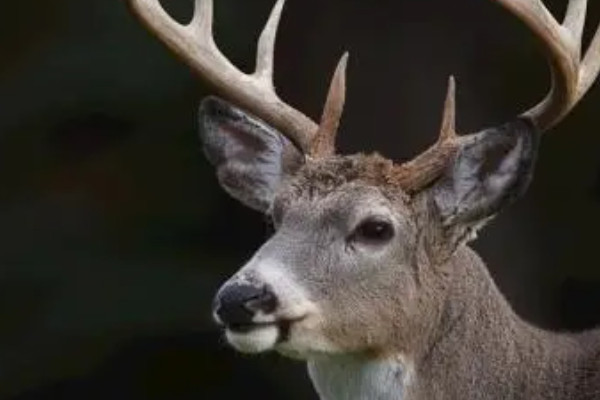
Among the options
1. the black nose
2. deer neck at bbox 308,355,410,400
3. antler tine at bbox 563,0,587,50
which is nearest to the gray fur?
deer neck at bbox 308,355,410,400

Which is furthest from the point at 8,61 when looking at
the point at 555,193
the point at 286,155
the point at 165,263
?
the point at 286,155

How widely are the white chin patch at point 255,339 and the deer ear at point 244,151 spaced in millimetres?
656

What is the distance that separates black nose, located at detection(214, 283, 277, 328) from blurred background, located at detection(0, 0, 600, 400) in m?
3.06

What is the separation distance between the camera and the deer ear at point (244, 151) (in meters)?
6.59

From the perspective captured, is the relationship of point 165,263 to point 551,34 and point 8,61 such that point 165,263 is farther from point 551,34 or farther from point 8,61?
point 551,34

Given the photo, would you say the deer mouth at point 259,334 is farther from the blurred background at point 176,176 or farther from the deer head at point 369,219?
the blurred background at point 176,176

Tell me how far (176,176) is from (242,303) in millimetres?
3419

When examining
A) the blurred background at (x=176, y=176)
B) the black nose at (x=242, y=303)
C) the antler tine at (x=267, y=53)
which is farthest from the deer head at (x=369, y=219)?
the blurred background at (x=176, y=176)

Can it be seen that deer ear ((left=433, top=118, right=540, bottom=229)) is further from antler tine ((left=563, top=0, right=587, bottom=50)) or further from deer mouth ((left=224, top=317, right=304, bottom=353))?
deer mouth ((left=224, top=317, right=304, bottom=353))

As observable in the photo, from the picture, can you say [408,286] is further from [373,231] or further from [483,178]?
[483,178]

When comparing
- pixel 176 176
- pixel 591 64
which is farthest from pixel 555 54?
pixel 176 176

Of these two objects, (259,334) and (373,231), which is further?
(373,231)

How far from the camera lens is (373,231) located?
6.20m

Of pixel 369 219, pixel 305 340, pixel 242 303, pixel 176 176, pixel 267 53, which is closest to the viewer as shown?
pixel 242 303
